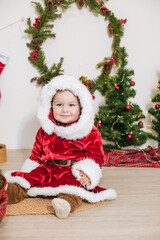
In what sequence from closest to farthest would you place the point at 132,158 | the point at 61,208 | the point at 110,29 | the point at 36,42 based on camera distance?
1. the point at 61,208
2. the point at 132,158
3. the point at 36,42
4. the point at 110,29

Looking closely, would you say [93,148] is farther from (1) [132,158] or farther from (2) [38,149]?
(1) [132,158]

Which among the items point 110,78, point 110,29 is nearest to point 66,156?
point 110,78

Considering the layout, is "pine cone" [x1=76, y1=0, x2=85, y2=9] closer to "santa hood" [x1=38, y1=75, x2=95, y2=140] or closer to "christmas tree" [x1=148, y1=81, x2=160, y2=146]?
"christmas tree" [x1=148, y1=81, x2=160, y2=146]

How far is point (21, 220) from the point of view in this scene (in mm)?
1387

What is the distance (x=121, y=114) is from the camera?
2572 mm

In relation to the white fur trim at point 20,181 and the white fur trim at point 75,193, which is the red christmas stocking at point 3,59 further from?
the white fur trim at point 75,193

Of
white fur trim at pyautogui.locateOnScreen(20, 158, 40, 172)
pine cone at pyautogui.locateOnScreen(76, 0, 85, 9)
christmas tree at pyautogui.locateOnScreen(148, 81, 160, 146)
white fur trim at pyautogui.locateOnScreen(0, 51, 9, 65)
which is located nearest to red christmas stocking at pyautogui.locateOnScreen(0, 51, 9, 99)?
white fur trim at pyautogui.locateOnScreen(0, 51, 9, 65)

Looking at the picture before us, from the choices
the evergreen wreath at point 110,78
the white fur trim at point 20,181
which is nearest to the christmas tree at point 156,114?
the evergreen wreath at point 110,78

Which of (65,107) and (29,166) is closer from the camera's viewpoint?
(65,107)

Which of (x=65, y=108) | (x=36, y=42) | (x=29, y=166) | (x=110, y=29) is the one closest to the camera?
(x=65, y=108)

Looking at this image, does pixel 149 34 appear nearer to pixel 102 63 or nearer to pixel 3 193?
pixel 102 63

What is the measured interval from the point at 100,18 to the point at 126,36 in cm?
31

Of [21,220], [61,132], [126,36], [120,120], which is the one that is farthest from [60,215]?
[126,36]

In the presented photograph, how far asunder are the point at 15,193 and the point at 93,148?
1.68 feet
